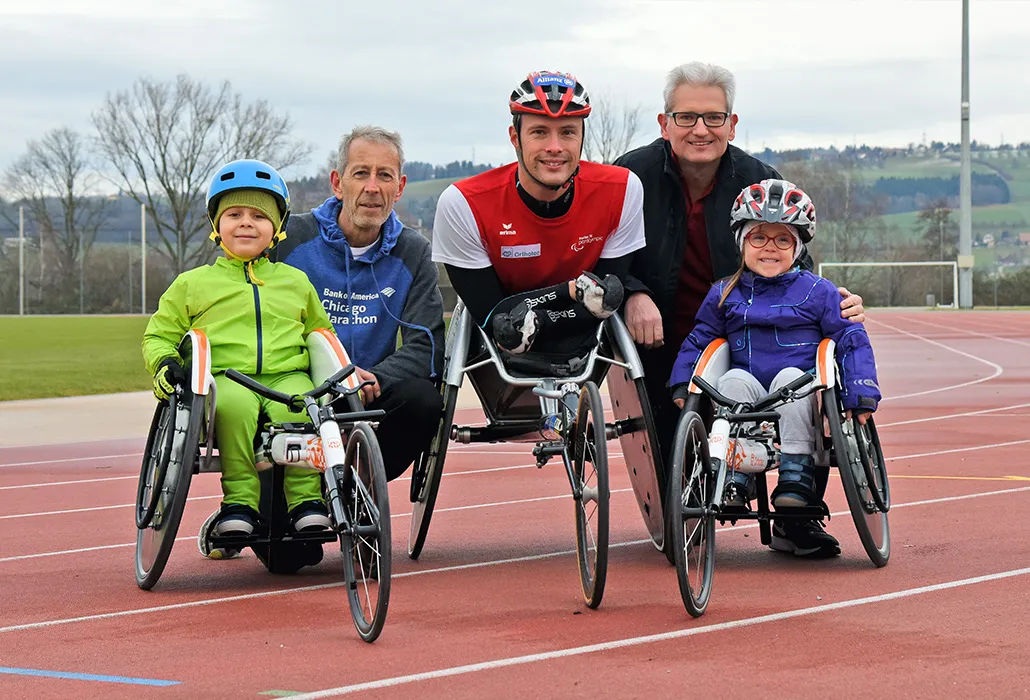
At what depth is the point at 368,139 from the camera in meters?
6.83

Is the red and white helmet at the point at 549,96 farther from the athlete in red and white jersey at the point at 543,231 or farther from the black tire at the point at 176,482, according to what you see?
the black tire at the point at 176,482

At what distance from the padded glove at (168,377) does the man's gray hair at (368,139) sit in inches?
54.3

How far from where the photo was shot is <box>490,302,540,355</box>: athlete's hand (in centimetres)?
618

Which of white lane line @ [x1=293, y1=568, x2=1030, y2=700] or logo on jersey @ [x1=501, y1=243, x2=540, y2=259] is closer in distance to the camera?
white lane line @ [x1=293, y1=568, x2=1030, y2=700]

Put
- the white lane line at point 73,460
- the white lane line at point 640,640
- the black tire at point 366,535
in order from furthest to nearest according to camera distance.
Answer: the white lane line at point 73,460 < the black tire at point 366,535 < the white lane line at point 640,640

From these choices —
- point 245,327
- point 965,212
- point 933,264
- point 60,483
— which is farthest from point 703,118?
point 933,264

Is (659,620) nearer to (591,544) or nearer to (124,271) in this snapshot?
(591,544)

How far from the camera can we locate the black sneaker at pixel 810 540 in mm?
6648

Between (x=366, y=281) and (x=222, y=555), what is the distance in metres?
1.45

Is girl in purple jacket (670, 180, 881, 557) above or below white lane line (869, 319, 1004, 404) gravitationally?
above

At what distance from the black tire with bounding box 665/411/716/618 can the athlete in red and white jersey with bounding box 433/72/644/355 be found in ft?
2.55

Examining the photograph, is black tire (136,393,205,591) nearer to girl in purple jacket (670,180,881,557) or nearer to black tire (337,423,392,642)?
black tire (337,423,392,642)

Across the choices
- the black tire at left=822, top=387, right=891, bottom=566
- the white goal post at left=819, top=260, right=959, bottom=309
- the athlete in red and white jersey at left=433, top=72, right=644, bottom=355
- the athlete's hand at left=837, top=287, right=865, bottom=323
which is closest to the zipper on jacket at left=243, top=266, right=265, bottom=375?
the athlete in red and white jersey at left=433, top=72, right=644, bottom=355

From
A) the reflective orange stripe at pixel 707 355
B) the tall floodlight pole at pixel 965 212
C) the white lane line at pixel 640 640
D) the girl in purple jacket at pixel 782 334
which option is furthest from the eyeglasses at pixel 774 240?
the tall floodlight pole at pixel 965 212
